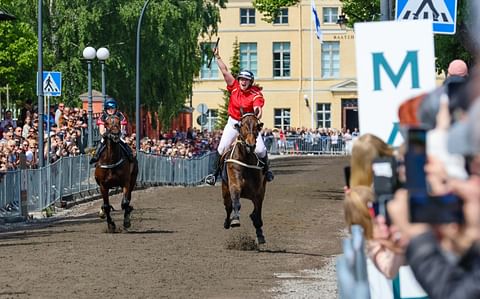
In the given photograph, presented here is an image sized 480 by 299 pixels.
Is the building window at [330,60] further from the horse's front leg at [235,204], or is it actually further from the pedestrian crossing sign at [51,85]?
the horse's front leg at [235,204]

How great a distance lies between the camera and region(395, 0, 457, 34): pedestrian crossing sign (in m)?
13.6

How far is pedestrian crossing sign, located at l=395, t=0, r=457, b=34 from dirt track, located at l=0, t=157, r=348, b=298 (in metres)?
2.78

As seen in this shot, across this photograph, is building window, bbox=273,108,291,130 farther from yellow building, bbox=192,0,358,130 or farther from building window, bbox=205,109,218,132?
building window, bbox=205,109,218,132

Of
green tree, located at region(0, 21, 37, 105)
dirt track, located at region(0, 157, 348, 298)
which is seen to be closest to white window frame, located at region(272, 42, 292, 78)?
green tree, located at region(0, 21, 37, 105)

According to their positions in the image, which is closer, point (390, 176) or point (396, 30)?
point (390, 176)

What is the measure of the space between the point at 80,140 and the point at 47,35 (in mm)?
16685

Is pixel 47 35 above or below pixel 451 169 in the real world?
above

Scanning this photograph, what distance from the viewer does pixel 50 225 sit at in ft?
86.1

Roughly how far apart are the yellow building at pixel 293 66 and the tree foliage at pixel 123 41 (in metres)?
50.4

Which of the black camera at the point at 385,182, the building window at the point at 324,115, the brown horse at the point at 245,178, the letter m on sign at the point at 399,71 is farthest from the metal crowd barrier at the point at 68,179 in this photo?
the building window at the point at 324,115

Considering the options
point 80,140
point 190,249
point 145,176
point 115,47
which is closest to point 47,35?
point 115,47

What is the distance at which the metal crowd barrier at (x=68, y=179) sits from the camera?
89.5ft

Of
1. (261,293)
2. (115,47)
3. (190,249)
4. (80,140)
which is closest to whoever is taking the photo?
(261,293)

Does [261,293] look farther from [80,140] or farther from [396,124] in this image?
[80,140]
